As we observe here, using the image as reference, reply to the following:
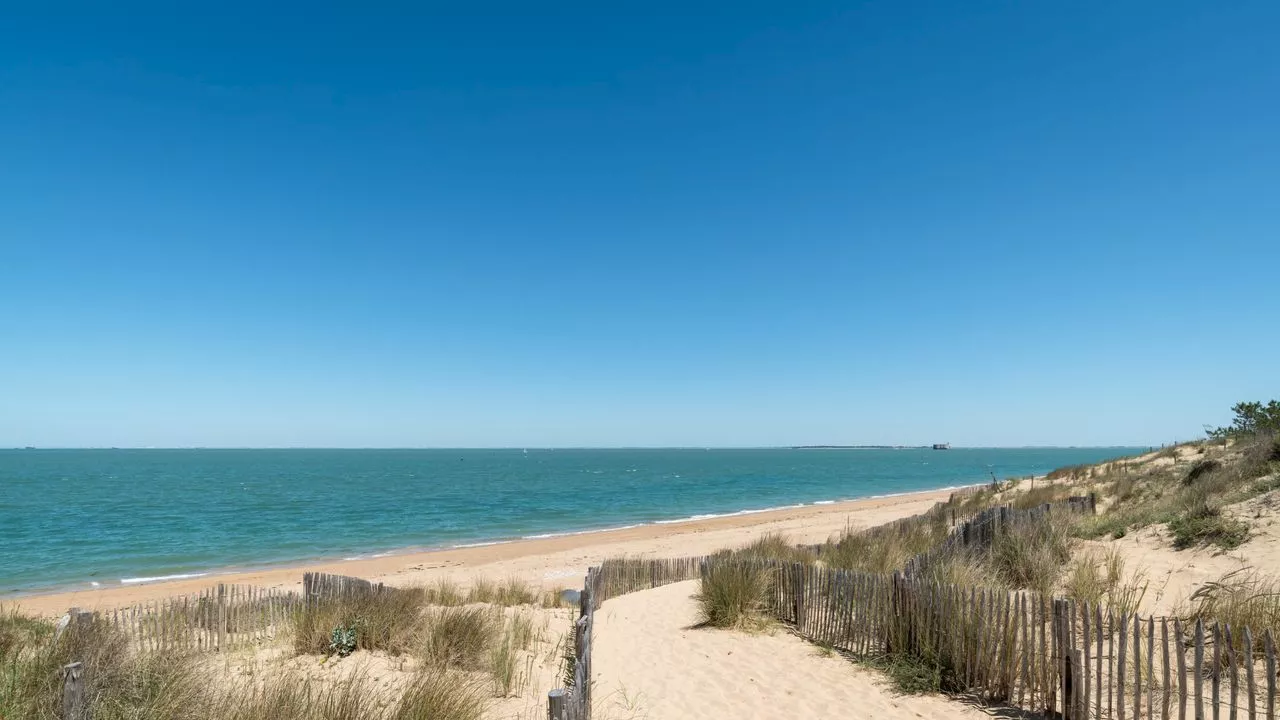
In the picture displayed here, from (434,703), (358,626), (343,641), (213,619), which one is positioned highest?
(434,703)

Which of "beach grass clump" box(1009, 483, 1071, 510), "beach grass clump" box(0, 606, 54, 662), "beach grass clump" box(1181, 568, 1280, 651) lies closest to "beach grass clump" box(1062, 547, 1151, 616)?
"beach grass clump" box(1181, 568, 1280, 651)

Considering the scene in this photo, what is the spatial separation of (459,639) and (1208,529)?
1142 cm

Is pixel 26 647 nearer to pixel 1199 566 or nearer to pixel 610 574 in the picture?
pixel 610 574

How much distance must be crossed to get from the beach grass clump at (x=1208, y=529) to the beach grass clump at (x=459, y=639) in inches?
418

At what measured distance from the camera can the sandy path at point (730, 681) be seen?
20.5 ft

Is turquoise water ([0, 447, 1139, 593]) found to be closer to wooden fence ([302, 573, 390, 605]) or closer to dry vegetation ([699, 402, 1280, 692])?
wooden fence ([302, 573, 390, 605])

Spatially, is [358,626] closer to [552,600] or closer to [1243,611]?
[552,600]

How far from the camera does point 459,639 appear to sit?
762cm

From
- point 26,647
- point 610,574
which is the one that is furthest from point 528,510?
point 26,647

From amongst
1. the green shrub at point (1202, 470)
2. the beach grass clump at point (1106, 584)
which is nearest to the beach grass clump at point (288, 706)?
the beach grass clump at point (1106, 584)

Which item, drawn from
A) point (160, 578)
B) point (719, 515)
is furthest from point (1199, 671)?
point (719, 515)

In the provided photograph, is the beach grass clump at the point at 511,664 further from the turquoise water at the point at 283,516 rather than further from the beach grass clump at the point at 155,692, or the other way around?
the turquoise water at the point at 283,516

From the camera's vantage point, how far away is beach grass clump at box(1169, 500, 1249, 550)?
9513mm

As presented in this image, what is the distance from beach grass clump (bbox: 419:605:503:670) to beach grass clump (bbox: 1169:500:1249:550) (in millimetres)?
10611
